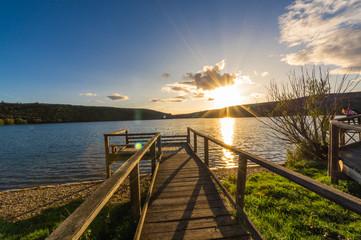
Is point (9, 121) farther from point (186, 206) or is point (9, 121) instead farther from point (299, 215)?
point (299, 215)

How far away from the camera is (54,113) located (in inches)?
4941

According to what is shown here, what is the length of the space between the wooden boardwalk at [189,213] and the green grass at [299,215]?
2.81 feet

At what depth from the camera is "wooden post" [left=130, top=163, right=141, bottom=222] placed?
2531 millimetres

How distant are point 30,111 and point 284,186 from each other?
162m

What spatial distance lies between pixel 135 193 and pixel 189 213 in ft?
3.62

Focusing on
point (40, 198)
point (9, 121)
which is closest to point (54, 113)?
point (9, 121)

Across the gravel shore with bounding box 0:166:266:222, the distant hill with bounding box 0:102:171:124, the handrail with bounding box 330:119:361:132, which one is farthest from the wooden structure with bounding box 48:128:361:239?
the distant hill with bounding box 0:102:171:124

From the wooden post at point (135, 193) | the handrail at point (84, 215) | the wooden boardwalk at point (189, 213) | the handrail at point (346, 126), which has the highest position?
the handrail at point (346, 126)

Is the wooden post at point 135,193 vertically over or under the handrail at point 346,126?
under

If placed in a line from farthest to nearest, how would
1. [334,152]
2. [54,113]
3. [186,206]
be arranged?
[54,113] → [334,152] → [186,206]

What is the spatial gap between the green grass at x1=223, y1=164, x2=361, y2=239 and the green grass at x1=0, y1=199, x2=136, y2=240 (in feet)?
9.12

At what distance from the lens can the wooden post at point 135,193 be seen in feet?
8.30

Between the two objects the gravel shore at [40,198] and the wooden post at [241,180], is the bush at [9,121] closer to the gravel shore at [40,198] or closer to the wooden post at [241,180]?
the gravel shore at [40,198]

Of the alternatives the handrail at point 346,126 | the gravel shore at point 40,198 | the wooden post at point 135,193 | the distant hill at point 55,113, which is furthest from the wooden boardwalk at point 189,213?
the distant hill at point 55,113
